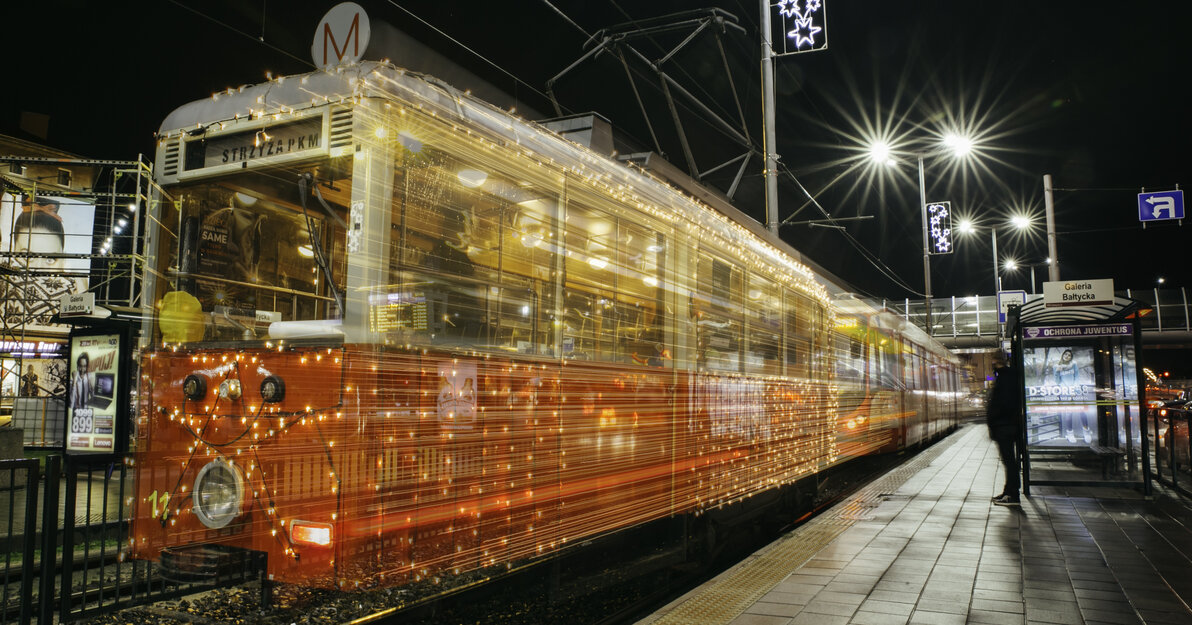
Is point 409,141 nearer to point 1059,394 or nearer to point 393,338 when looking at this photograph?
point 393,338

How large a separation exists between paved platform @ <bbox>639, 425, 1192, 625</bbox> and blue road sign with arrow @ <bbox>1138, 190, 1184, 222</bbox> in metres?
9.57

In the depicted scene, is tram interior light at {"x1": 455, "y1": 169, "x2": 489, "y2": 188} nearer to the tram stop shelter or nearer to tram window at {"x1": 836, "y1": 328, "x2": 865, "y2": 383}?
tram window at {"x1": 836, "y1": 328, "x2": 865, "y2": 383}

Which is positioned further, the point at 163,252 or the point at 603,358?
the point at 603,358

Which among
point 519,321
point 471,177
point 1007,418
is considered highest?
point 471,177

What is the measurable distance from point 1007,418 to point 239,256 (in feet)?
26.9

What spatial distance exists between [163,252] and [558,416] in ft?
7.86

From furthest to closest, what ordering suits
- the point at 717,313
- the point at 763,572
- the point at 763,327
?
the point at 763,327 → the point at 717,313 → the point at 763,572

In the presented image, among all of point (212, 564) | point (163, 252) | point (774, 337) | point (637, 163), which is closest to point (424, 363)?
point (212, 564)

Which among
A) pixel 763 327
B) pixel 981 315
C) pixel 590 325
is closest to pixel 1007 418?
pixel 763 327

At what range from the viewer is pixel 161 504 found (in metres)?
4.32

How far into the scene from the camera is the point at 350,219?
362cm

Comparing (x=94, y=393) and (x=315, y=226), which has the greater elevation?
(x=315, y=226)

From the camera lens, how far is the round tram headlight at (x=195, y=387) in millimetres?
4121

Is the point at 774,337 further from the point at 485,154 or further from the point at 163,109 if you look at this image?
the point at 163,109
